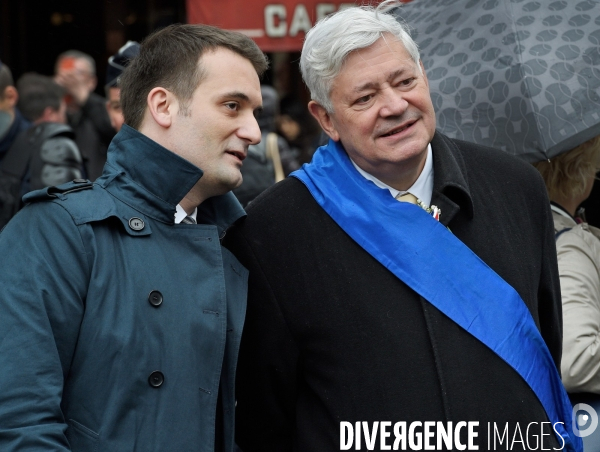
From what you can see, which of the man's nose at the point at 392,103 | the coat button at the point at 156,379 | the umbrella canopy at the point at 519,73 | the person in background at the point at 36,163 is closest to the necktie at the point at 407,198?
the man's nose at the point at 392,103

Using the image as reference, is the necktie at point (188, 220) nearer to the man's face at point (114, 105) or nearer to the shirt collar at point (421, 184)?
the shirt collar at point (421, 184)

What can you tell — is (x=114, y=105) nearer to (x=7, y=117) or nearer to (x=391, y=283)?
(x=7, y=117)

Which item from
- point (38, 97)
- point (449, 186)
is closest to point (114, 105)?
point (38, 97)

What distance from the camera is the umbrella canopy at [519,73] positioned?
10.7 ft

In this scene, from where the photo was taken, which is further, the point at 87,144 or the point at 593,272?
the point at 87,144

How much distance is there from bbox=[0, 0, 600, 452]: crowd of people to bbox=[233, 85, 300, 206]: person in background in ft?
1.85

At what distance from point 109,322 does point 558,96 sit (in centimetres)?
190

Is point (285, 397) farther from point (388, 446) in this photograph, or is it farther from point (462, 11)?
point (462, 11)

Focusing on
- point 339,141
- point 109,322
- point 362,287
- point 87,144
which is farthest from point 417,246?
point 87,144

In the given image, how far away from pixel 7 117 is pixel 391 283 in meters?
3.70

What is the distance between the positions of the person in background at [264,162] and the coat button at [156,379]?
1224 mm

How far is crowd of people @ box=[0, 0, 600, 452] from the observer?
2258mm

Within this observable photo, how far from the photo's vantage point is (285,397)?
113 inches

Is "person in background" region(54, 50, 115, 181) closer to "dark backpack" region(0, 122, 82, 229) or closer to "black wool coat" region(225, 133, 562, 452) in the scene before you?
"dark backpack" region(0, 122, 82, 229)
